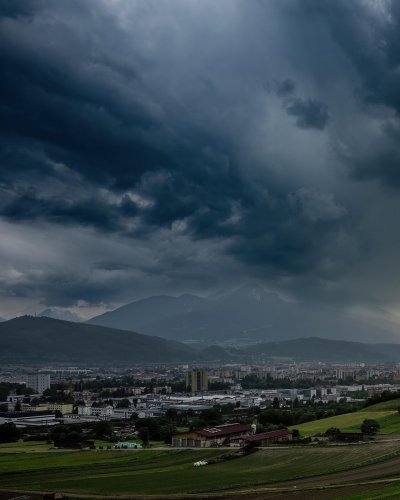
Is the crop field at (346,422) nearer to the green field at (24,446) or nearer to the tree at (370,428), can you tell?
the tree at (370,428)

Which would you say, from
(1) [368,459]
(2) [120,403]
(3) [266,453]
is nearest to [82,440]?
(3) [266,453]

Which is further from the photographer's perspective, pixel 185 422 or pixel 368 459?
pixel 185 422

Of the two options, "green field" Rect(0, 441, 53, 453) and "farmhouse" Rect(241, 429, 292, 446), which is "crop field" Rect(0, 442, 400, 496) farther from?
"green field" Rect(0, 441, 53, 453)

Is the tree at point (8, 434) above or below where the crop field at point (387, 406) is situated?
below

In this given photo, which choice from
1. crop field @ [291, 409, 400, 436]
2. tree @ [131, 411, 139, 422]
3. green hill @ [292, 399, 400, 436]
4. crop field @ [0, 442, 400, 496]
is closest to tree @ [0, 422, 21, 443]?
crop field @ [0, 442, 400, 496]

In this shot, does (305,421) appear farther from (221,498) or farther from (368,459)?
(221,498)

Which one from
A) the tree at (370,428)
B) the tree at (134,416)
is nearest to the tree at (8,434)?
the tree at (134,416)
